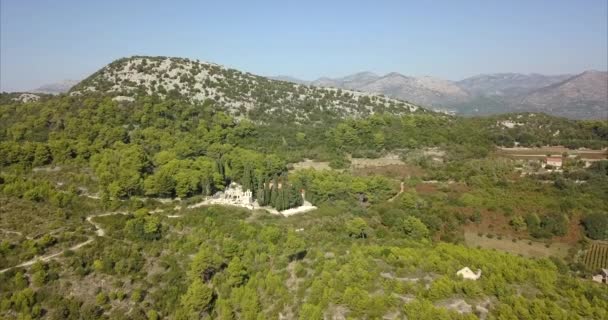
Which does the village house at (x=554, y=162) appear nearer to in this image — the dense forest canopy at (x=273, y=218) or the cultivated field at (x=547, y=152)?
the dense forest canopy at (x=273, y=218)

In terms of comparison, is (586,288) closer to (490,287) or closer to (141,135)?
(490,287)

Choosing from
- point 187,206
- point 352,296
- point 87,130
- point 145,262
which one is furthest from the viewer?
point 87,130

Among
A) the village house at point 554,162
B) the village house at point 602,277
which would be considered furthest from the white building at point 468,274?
the village house at point 554,162

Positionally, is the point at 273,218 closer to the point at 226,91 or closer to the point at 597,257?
the point at 597,257

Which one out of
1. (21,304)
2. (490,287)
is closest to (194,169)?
(21,304)

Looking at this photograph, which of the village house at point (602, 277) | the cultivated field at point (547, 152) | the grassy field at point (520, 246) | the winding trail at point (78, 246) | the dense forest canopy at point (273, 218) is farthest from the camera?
the cultivated field at point (547, 152)

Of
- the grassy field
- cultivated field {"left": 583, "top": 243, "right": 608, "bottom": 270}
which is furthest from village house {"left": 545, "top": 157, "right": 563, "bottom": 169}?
the grassy field
